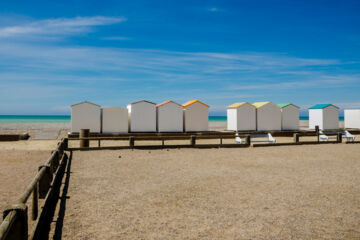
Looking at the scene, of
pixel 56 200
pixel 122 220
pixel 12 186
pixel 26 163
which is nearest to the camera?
pixel 122 220

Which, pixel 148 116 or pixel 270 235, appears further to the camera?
pixel 148 116

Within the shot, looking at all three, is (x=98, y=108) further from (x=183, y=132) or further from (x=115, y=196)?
(x=115, y=196)

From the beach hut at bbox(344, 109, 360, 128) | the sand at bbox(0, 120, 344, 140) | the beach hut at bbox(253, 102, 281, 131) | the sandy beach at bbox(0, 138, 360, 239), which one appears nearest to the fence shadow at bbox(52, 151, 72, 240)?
the sandy beach at bbox(0, 138, 360, 239)

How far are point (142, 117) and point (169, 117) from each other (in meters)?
2.08

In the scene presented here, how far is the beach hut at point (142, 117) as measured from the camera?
74.6 feet

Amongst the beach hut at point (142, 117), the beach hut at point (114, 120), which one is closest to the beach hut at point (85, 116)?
the beach hut at point (114, 120)

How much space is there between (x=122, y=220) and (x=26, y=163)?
671 cm

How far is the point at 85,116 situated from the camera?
21.9 m

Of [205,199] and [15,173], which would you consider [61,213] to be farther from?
[15,173]

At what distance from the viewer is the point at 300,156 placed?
11766mm

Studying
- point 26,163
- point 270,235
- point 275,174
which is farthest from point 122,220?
point 26,163

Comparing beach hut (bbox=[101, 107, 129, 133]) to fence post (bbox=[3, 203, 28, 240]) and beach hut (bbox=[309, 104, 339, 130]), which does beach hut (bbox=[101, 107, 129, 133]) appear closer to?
beach hut (bbox=[309, 104, 339, 130])

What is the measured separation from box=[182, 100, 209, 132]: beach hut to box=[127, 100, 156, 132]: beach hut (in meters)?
2.76

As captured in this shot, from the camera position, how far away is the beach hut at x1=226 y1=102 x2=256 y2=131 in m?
24.8
